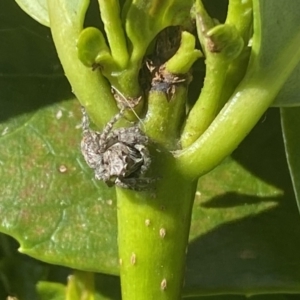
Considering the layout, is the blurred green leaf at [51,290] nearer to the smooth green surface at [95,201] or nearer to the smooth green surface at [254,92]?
the smooth green surface at [95,201]

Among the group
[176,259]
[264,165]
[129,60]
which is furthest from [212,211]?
[129,60]

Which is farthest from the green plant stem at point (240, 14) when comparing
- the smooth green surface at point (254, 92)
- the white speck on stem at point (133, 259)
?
the white speck on stem at point (133, 259)

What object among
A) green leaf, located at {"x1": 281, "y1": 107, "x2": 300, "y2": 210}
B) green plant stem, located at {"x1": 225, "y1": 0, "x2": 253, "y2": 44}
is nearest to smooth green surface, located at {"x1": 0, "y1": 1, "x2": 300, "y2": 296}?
green leaf, located at {"x1": 281, "y1": 107, "x2": 300, "y2": 210}

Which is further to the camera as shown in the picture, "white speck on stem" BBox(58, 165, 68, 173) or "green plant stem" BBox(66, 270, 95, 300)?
"green plant stem" BBox(66, 270, 95, 300)

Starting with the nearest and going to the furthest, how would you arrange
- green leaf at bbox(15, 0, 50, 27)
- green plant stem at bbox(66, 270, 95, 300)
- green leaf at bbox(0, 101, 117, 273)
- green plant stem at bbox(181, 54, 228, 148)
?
green plant stem at bbox(181, 54, 228, 148), green leaf at bbox(15, 0, 50, 27), green leaf at bbox(0, 101, 117, 273), green plant stem at bbox(66, 270, 95, 300)

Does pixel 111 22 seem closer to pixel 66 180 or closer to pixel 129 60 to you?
pixel 129 60

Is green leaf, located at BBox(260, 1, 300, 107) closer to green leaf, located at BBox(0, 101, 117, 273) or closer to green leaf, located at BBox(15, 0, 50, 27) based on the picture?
green leaf, located at BBox(15, 0, 50, 27)
